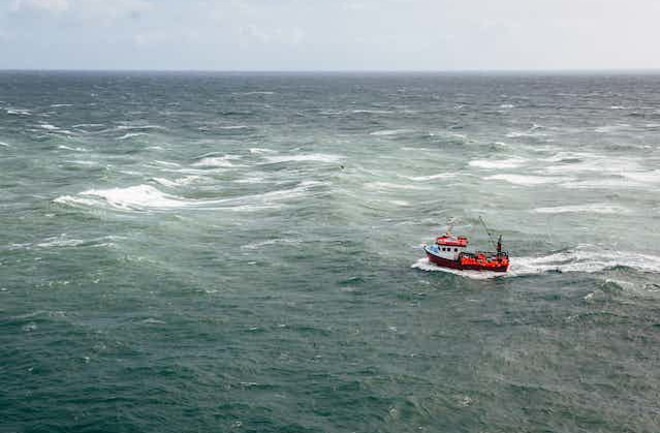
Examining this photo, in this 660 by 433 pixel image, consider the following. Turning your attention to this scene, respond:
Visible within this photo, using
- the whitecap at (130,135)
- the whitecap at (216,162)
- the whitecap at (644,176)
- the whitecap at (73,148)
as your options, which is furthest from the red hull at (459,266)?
the whitecap at (130,135)

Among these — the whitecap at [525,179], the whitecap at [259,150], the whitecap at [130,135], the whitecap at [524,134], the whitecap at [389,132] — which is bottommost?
the whitecap at [525,179]

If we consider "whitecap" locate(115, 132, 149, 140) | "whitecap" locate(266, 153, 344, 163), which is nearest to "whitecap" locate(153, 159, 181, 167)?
"whitecap" locate(266, 153, 344, 163)

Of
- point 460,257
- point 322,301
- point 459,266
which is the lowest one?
point 322,301

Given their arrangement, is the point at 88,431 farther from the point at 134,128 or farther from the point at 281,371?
the point at 134,128

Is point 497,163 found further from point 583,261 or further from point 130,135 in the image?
point 130,135

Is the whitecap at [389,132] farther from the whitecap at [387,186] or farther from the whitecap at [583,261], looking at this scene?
the whitecap at [583,261]

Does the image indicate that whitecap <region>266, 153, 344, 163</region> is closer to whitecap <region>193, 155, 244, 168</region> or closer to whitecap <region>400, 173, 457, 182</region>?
whitecap <region>193, 155, 244, 168</region>

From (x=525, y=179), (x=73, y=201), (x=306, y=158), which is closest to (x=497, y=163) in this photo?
(x=525, y=179)

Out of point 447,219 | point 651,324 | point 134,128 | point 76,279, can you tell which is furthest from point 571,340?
point 134,128
